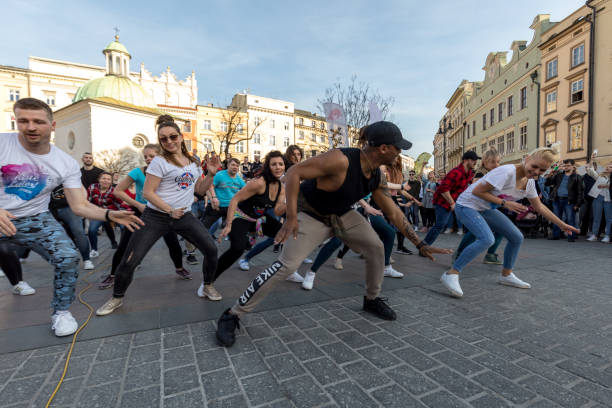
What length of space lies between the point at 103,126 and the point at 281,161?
37.6 metres

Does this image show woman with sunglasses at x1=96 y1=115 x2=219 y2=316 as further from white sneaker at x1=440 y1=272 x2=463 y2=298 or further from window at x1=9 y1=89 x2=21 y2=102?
window at x1=9 y1=89 x2=21 y2=102

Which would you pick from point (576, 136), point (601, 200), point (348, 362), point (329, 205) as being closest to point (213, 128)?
point (576, 136)

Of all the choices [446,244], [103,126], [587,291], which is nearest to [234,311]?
[587,291]

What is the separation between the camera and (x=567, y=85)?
25.0m

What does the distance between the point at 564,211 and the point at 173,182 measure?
11211 mm

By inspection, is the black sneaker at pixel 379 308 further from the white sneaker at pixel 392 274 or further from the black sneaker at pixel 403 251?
the black sneaker at pixel 403 251

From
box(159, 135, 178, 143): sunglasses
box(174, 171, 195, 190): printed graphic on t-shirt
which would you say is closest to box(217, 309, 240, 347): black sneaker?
box(174, 171, 195, 190): printed graphic on t-shirt

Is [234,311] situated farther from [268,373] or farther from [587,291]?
[587,291]

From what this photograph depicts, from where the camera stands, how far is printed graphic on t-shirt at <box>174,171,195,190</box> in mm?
3628

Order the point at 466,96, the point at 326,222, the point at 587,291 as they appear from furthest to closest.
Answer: the point at 466,96
the point at 587,291
the point at 326,222

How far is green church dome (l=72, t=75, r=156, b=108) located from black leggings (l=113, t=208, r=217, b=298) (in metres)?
41.1

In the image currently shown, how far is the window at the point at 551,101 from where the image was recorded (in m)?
26.2

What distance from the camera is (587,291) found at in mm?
4070

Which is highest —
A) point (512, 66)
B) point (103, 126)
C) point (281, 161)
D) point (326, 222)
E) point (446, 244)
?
point (512, 66)
